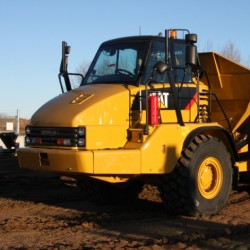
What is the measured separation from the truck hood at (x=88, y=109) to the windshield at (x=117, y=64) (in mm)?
311

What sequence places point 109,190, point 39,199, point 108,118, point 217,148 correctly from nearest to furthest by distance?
point 108,118 → point 217,148 → point 109,190 → point 39,199

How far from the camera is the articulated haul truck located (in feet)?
24.0

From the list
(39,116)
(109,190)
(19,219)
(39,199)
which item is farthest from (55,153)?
(39,199)

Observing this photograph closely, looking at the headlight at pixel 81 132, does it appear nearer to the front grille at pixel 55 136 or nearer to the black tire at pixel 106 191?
the front grille at pixel 55 136

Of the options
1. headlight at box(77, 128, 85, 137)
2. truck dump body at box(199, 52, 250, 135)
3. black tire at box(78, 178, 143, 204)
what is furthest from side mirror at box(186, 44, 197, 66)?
black tire at box(78, 178, 143, 204)

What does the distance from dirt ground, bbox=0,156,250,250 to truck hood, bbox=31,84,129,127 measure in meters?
1.41

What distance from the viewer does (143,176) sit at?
25.9 feet

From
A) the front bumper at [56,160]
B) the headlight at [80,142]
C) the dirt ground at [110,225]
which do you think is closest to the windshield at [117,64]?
the headlight at [80,142]

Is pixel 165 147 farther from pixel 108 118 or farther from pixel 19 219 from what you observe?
pixel 19 219

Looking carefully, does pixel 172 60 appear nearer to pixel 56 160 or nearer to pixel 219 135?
pixel 219 135

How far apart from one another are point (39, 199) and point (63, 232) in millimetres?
2988

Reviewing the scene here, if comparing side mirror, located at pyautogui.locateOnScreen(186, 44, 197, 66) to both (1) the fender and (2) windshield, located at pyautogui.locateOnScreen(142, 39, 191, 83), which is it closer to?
(2) windshield, located at pyautogui.locateOnScreen(142, 39, 191, 83)

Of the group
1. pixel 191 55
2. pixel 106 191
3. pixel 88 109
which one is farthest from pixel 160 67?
pixel 106 191

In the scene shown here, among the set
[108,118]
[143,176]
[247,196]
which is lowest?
[247,196]
